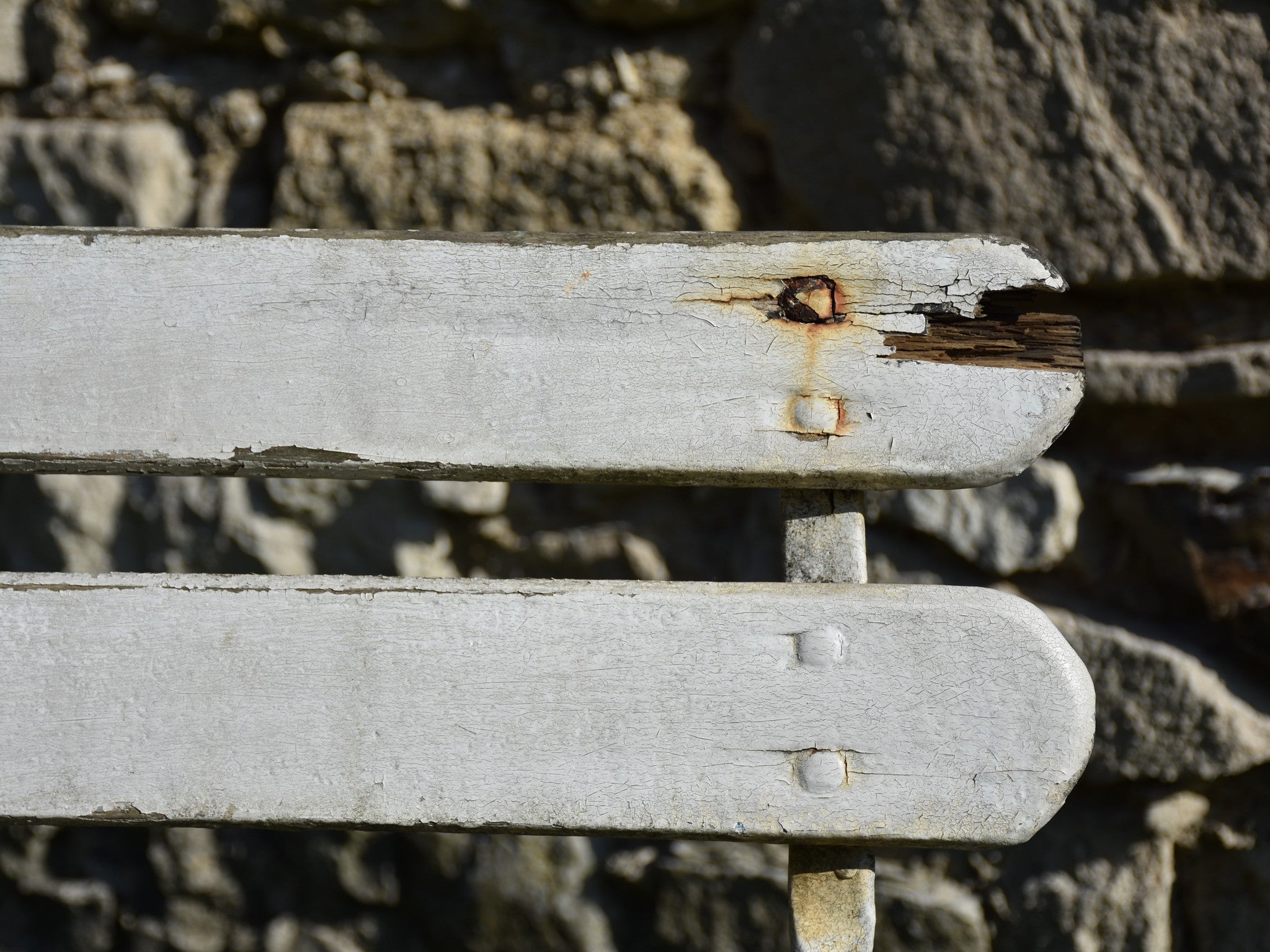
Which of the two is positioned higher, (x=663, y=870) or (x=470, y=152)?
(x=470, y=152)

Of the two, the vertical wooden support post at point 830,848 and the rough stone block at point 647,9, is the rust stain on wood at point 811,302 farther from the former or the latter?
the rough stone block at point 647,9

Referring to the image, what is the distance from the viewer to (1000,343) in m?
0.49

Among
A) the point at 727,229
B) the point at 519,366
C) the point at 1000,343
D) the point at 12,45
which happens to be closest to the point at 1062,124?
the point at 727,229

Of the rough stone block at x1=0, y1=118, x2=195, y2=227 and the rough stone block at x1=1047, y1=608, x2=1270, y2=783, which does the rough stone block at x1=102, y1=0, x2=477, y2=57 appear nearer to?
the rough stone block at x1=0, y1=118, x2=195, y2=227

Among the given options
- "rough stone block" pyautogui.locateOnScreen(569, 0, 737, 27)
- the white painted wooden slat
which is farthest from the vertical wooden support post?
"rough stone block" pyautogui.locateOnScreen(569, 0, 737, 27)

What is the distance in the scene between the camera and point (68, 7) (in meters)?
1.05

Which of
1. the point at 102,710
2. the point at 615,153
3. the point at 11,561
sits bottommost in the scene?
the point at 102,710

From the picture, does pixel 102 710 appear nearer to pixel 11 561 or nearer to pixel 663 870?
pixel 663 870

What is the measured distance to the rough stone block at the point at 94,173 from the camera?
41.0 inches

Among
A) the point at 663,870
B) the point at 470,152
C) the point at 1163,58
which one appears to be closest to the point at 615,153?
the point at 470,152

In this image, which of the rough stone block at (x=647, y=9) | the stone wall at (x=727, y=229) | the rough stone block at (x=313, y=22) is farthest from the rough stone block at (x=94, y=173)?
the rough stone block at (x=647, y=9)

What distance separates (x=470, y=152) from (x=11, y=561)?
67 centimetres

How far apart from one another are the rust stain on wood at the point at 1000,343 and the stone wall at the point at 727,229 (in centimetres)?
44

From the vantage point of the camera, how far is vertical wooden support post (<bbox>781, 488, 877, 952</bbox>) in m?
Answer: 0.52
